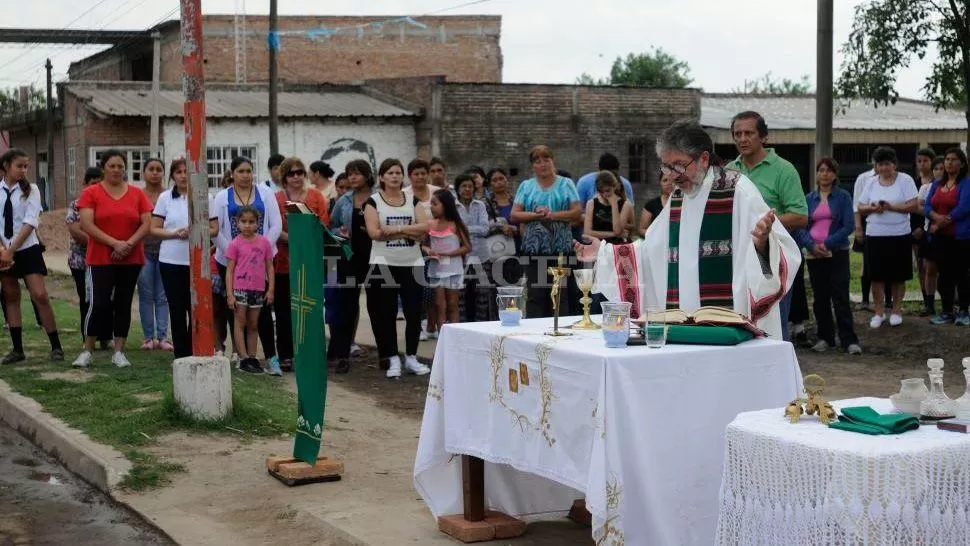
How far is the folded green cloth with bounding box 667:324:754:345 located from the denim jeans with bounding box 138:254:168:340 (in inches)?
344

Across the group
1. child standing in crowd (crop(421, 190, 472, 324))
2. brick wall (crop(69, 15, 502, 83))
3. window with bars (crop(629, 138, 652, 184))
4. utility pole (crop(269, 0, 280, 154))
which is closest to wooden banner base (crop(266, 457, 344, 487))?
child standing in crowd (crop(421, 190, 472, 324))

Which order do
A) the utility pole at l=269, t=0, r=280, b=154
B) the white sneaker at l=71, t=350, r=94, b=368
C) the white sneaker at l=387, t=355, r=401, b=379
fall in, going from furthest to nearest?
the utility pole at l=269, t=0, r=280, b=154
the white sneaker at l=387, t=355, r=401, b=379
the white sneaker at l=71, t=350, r=94, b=368

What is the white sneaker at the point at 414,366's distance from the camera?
470 inches

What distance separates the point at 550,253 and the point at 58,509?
5732mm

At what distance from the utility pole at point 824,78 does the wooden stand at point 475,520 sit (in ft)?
32.7

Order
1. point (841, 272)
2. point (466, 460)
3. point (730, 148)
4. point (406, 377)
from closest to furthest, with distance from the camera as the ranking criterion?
1. point (466, 460)
2. point (406, 377)
3. point (841, 272)
4. point (730, 148)

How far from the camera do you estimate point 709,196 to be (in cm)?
644

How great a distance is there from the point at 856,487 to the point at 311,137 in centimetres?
3334

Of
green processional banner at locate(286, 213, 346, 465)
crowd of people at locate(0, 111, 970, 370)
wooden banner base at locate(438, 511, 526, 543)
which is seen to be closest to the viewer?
wooden banner base at locate(438, 511, 526, 543)

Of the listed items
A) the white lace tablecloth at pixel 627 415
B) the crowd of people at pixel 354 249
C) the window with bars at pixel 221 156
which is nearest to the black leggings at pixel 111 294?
the crowd of people at pixel 354 249

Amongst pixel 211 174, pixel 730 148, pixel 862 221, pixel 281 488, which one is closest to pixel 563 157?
pixel 730 148

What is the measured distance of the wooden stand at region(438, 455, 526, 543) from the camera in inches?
251

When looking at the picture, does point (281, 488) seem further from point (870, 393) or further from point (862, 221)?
point (862, 221)

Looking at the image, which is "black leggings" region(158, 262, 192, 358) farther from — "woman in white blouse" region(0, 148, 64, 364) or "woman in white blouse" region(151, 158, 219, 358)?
"woman in white blouse" region(0, 148, 64, 364)
